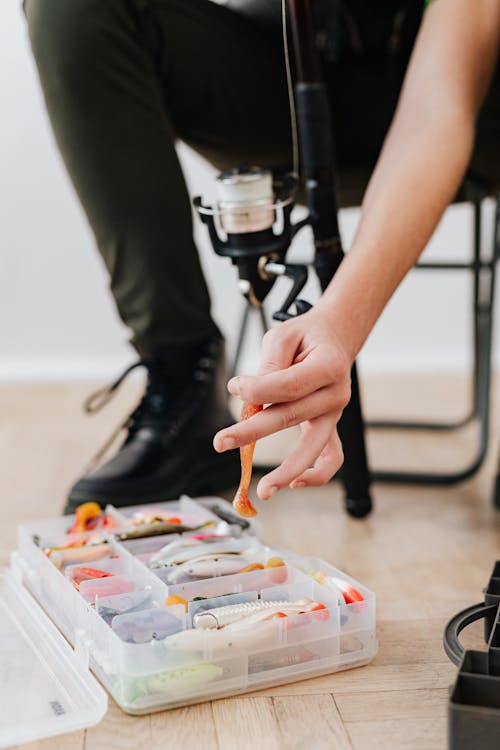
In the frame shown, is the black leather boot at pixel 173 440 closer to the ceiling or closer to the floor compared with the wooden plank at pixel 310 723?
closer to the floor

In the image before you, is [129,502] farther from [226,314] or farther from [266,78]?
[226,314]

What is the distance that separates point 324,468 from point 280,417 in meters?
0.06

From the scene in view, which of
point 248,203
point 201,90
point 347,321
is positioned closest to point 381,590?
point 347,321

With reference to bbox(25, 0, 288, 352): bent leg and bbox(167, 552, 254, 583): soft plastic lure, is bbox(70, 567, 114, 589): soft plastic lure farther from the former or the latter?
bbox(25, 0, 288, 352): bent leg

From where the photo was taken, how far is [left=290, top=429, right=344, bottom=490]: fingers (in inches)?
31.0

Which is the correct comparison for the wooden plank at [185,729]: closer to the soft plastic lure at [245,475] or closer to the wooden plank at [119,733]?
the wooden plank at [119,733]

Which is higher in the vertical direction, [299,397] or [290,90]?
[290,90]

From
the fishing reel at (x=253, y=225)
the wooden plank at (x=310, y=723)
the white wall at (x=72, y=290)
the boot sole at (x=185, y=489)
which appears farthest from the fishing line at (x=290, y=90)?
the white wall at (x=72, y=290)

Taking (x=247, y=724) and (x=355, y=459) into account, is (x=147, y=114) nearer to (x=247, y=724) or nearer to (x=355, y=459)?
(x=355, y=459)

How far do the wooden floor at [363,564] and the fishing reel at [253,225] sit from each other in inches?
11.6

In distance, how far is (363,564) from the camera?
1123 millimetres

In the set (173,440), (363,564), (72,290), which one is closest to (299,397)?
(363,564)

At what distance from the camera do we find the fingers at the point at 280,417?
74 cm

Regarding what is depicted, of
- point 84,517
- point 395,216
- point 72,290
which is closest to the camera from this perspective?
point 395,216
